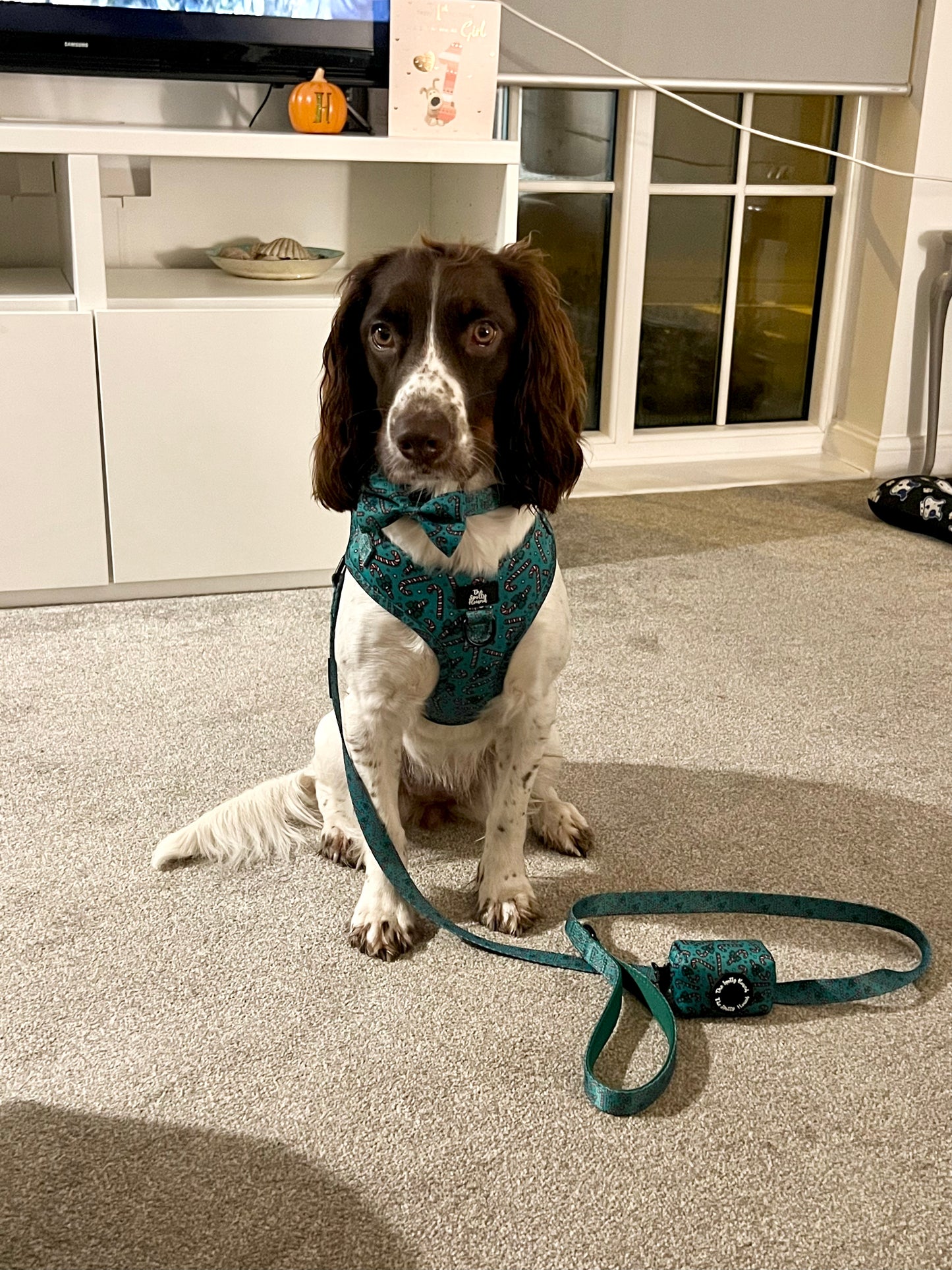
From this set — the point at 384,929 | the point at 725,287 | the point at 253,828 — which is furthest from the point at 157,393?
the point at 725,287

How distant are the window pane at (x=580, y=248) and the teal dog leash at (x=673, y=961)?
2.17m

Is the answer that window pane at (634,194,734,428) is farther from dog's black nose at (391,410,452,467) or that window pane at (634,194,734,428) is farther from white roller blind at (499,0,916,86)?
dog's black nose at (391,410,452,467)

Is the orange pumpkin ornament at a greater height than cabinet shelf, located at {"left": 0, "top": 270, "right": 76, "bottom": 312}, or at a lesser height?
greater

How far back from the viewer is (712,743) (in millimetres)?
2096

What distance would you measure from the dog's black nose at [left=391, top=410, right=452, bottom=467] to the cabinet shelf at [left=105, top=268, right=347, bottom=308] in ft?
3.72

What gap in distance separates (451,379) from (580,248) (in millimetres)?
2364

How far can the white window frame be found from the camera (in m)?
3.41

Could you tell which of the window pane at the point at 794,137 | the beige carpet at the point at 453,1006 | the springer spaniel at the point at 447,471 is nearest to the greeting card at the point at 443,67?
the beige carpet at the point at 453,1006

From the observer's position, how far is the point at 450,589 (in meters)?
1.43

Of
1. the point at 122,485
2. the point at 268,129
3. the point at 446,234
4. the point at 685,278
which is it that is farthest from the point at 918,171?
the point at 122,485

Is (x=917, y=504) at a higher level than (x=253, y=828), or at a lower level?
higher

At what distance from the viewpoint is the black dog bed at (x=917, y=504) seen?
308 centimetres

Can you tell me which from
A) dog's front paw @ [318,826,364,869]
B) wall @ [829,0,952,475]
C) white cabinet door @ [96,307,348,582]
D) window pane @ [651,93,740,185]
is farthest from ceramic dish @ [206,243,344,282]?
wall @ [829,0,952,475]

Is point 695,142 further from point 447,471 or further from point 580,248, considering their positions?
point 447,471
